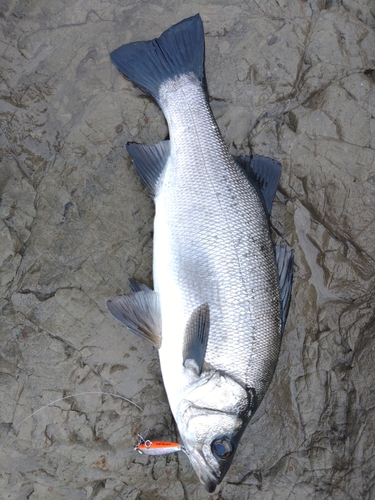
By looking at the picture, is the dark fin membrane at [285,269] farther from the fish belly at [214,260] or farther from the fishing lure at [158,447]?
the fishing lure at [158,447]

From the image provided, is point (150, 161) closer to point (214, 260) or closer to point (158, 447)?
point (214, 260)

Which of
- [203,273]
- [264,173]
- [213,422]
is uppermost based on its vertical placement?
[264,173]

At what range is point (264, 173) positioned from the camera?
3273 mm

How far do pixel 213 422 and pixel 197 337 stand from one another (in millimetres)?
564

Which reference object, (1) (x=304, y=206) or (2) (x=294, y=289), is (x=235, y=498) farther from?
(1) (x=304, y=206)

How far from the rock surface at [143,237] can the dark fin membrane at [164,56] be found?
7.4 inches

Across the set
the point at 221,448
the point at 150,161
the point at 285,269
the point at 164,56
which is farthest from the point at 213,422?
the point at 164,56

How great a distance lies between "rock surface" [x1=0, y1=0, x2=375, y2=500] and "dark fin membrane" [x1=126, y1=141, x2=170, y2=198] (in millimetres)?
195

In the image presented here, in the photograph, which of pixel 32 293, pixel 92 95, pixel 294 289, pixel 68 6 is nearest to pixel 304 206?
pixel 294 289

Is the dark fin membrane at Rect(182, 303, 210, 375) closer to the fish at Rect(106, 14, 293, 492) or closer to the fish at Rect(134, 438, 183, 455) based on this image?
the fish at Rect(106, 14, 293, 492)

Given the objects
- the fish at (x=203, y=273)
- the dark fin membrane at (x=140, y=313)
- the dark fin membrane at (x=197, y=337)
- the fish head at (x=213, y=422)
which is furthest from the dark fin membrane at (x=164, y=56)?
the fish head at (x=213, y=422)

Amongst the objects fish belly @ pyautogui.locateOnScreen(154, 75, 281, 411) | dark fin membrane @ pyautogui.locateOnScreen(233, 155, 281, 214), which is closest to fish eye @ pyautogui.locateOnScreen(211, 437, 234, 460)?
Result: fish belly @ pyautogui.locateOnScreen(154, 75, 281, 411)

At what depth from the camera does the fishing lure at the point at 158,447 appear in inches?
→ 121

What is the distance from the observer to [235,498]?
3.28 m
